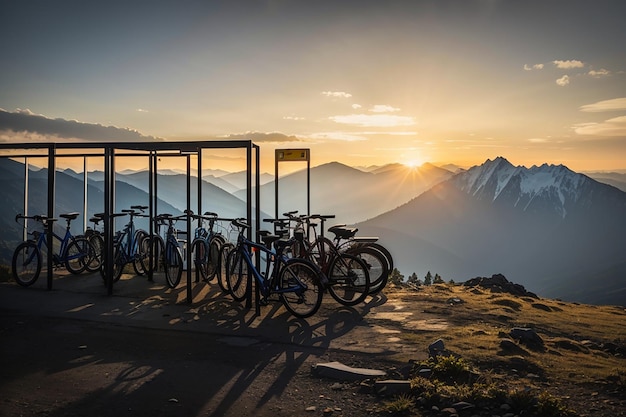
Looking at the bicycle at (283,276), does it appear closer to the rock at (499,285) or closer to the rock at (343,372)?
the rock at (343,372)

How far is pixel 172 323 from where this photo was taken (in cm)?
877

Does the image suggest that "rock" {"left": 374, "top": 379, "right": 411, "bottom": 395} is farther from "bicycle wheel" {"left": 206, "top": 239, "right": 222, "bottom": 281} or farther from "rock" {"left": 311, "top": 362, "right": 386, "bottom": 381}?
"bicycle wheel" {"left": 206, "top": 239, "right": 222, "bottom": 281}

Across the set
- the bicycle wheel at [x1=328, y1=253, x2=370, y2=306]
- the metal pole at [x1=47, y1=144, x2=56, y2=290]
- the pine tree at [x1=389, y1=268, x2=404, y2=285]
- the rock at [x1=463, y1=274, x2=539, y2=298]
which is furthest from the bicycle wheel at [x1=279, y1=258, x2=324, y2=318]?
the rock at [x1=463, y1=274, x2=539, y2=298]

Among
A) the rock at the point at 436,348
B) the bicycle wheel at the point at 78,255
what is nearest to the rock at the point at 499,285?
the rock at the point at 436,348

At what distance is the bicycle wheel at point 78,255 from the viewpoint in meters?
13.0

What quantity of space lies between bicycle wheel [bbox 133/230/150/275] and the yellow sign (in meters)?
3.80

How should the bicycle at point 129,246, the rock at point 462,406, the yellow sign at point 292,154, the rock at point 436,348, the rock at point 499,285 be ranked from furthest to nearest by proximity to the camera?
the rock at point 499,285 < the yellow sign at point 292,154 < the bicycle at point 129,246 < the rock at point 436,348 < the rock at point 462,406

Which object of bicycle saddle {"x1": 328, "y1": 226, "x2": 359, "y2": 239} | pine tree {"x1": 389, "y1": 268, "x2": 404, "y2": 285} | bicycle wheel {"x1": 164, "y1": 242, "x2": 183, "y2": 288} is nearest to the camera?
bicycle saddle {"x1": 328, "y1": 226, "x2": 359, "y2": 239}

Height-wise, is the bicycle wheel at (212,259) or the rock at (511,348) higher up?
the bicycle wheel at (212,259)

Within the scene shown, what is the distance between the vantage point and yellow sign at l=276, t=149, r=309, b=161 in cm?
1421

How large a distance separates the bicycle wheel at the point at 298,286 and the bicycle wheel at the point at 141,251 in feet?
15.9

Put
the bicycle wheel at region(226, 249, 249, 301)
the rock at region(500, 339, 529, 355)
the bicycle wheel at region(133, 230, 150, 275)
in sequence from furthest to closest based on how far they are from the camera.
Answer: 1. the bicycle wheel at region(133, 230, 150, 275)
2. the bicycle wheel at region(226, 249, 249, 301)
3. the rock at region(500, 339, 529, 355)

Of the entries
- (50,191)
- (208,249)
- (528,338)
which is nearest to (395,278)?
(208,249)

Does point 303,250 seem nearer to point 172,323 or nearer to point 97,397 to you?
point 172,323
